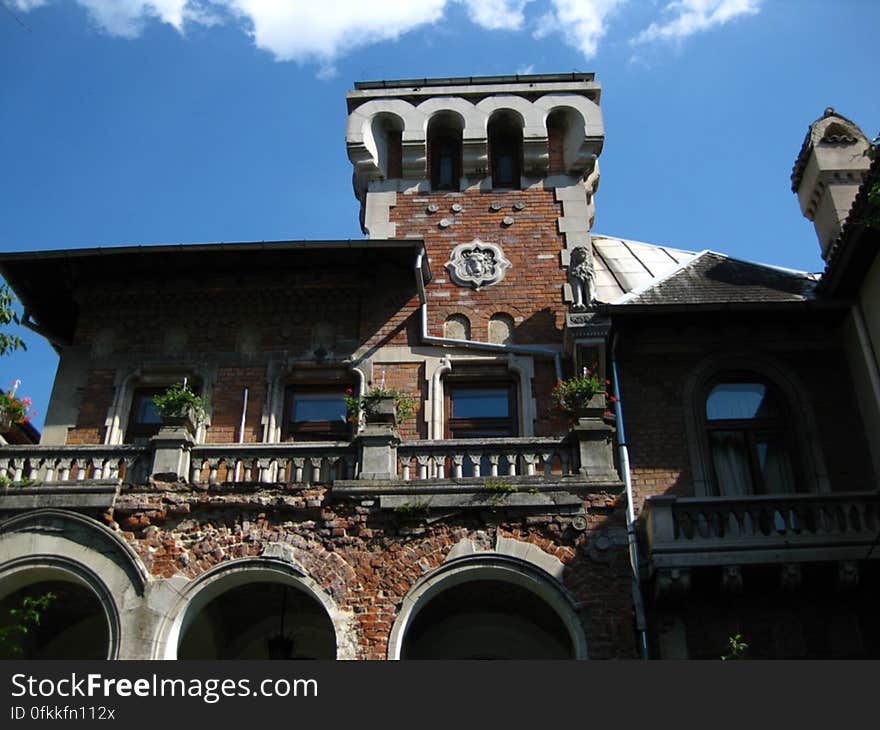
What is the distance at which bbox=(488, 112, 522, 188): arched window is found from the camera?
18539 mm

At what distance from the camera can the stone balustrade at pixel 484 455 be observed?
12625 millimetres

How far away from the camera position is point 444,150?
Result: 19.0 m

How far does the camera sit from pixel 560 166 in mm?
18391

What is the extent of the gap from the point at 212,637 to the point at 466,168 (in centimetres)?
911

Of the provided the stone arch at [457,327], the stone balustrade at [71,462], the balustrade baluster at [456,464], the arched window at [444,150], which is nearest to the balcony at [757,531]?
the balustrade baluster at [456,464]

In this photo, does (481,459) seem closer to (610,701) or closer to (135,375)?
(610,701)

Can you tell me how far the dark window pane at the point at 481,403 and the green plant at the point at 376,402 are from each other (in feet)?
2.48

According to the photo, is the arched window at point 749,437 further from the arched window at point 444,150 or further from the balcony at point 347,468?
the arched window at point 444,150

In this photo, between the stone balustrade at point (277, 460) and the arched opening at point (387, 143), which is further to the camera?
the arched opening at point (387, 143)

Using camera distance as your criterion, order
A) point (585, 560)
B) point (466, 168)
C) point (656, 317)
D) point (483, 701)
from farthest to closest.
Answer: point (466, 168)
point (656, 317)
point (585, 560)
point (483, 701)

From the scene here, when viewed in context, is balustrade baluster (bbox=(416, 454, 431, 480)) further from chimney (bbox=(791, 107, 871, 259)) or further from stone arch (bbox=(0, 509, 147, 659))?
chimney (bbox=(791, 107, 871, 259))

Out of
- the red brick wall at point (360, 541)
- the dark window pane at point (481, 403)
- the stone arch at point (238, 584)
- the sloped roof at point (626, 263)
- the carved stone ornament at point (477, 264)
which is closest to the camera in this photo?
the stone arch at point (238, 584)

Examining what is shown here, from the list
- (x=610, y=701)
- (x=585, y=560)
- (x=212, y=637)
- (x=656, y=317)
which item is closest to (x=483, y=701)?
(x=610, y=701)

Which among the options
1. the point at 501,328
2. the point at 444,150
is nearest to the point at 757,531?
the point at 501,328
